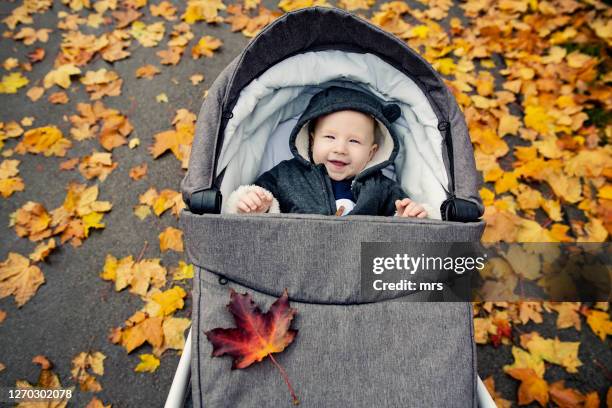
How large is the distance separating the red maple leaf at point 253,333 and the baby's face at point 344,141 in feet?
2.98

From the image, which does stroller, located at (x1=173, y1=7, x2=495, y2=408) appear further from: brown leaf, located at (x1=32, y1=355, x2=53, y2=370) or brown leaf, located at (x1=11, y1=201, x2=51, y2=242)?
brown leaf, located at (x1=11, y1=201, x2=51, y2=242)

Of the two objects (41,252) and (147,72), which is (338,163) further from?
(147,72)

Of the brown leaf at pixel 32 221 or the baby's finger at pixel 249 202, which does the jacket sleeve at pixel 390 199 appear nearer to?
the baby's finger at pixel 249 202

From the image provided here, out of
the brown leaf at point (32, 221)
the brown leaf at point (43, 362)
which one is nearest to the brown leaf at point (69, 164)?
the brown leaf at point (32, 221)

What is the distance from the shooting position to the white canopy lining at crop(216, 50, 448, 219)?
69.7 inches

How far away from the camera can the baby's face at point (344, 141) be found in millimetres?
1970

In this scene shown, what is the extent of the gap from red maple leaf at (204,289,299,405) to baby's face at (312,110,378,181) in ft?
2.98

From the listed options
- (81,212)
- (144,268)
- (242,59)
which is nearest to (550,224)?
(242,59)

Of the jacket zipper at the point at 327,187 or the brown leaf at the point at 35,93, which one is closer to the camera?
the jacket zipper at the point at 327,187

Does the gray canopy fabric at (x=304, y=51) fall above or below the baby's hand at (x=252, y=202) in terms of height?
above

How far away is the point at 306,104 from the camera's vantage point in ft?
7.38

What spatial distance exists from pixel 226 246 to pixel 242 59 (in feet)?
2.62

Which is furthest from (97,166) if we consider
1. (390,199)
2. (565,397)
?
(565,397)

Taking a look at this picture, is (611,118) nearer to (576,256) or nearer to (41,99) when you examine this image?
(576,256)
